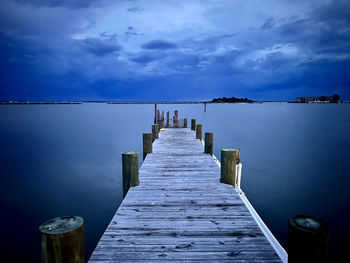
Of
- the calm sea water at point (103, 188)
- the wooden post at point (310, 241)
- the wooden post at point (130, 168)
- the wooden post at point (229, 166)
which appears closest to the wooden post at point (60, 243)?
the wooden post at point (310, 241)

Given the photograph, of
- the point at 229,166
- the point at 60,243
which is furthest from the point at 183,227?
the point at 229,166

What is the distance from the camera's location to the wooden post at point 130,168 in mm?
5523

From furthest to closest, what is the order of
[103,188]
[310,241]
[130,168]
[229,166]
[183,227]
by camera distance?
[103,188], [229,166], [130,168], [183,227], [310,241]

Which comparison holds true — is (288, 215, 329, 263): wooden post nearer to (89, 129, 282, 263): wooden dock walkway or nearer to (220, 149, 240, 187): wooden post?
(89, 129, 282, 263): wooden dock walkway

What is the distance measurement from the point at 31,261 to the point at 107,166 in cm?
974

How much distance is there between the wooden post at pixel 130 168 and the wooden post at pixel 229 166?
7.76ft

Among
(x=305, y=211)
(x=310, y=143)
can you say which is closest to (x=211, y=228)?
(x=305, y=211)

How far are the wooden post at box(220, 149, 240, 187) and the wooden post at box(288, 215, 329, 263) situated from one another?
145 inches

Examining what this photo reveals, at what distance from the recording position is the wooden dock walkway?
312 centimetres

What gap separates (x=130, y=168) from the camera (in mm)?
5617

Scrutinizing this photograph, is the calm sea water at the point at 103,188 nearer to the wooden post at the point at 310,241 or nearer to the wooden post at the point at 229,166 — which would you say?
the wooden post at the point at 229,166

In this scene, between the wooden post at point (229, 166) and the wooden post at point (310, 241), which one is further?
the wooden post at point (229, 166)

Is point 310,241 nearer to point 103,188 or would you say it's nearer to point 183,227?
point 183,227

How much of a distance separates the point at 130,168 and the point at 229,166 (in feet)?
8.80
